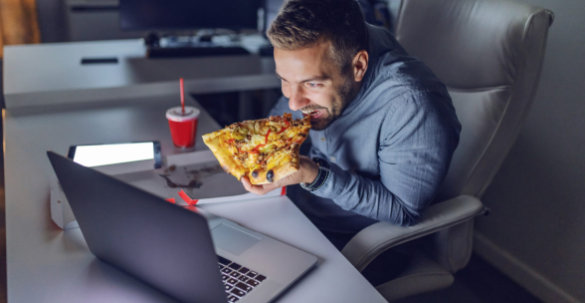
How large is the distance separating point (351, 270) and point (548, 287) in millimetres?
1264

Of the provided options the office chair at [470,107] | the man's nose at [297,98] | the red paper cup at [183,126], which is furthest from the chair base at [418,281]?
the red paper cup at [183,126]

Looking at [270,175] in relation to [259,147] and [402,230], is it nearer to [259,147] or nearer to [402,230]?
[259,147]

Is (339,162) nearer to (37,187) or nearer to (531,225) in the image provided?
(37,187)

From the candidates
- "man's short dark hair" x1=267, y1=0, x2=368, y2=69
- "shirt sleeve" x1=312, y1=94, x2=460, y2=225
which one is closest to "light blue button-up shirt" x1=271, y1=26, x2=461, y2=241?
"shirt sleeve" x1=312, y1=94, x2=460, y2=225

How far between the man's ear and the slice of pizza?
0.66 ft

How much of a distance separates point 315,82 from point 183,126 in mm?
437

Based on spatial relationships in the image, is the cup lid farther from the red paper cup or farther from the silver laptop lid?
the silver laptop lid

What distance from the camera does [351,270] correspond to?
887 mm

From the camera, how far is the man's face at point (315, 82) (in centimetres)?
109

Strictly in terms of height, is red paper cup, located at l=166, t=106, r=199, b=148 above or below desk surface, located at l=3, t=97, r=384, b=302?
above

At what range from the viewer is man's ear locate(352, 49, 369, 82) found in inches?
45.1

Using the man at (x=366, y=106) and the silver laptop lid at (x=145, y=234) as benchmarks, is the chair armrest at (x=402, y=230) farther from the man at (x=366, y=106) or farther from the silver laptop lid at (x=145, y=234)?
the silver laptop lid at (x=145, y=234)

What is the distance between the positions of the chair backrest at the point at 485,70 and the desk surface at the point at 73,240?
1.65 ft

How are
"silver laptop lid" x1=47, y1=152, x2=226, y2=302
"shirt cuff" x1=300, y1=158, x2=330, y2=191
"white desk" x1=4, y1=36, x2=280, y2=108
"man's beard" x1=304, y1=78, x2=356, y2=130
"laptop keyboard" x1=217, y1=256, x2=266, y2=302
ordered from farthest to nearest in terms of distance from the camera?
"white desk" x1=4, y1=36, x2=280, y2=108
"man's beard" x1=304, y1=78, x2=356, y2=130
"shirt cuff" x1=300, y1=158, x2=330, y2=191
"laptop keyboard" x1=217, y1=256, x2=266, y2=302
"silver laptop lid" x1=47, y1=152, x2=226, y2=302
